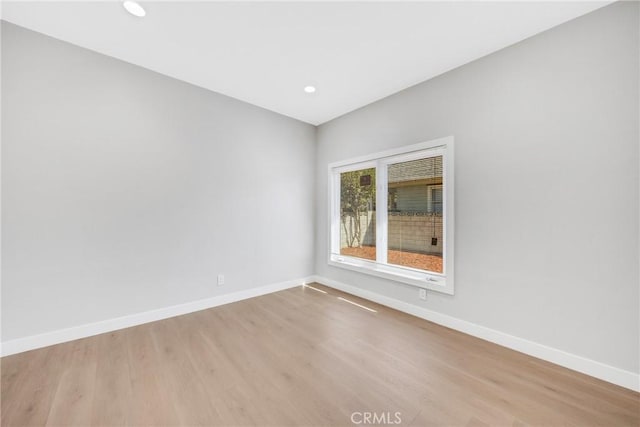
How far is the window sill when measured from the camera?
2576mm

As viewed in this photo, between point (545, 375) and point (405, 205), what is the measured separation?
190 centimetres

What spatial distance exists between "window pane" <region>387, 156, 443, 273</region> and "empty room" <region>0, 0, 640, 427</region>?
0.03 meters

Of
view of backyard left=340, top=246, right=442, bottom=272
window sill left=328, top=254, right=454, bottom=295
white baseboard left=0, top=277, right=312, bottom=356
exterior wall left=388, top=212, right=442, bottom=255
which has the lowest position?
white baseboard left=0, top=277, right=312, bottom=356

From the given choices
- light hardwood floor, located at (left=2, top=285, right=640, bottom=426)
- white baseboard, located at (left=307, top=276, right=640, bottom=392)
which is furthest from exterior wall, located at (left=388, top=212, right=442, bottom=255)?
light hardwood floor, located at (left=2, top=285, right=640, bottom=426)

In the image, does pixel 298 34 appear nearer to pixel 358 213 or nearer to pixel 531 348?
pixel 358 213

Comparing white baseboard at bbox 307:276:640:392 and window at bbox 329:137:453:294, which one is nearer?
white baseboard at bbox 307:276:640:392

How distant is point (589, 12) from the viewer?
1809 millimetres

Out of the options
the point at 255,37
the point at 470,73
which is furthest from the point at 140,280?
the point at 470,73

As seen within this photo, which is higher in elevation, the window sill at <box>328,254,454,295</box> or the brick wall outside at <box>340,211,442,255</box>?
the brick wall outside at <box>340,211,442,255</box>

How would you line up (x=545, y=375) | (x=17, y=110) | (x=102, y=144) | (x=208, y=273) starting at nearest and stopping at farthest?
1. (x=545, y=375)
2. (x=17, y=110)
3. (x=102, y=144)
4. (x=208, y=273)

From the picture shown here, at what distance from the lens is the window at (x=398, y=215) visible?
263 cm

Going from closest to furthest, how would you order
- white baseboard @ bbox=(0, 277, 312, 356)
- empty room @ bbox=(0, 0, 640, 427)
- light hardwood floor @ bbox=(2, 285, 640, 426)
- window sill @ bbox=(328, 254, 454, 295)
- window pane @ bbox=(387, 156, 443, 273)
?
light hardwood floor @ bbox=(2, 285, 640, 426), empty room @ bbox=(0, 0, 640, 427), white baseboard @ bbox=(0, 277, 312, 356), window sill @ bbox=(328, 254, 454, 295), window pane @ bbox=(387, 156, 443, 273)

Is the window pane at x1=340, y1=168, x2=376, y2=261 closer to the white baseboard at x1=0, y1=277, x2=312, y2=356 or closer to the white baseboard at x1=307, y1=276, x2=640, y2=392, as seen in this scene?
the white baseboard at x1=307, y1=276, x2=640, y2=392

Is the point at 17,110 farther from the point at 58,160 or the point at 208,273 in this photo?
the point at 208,273
